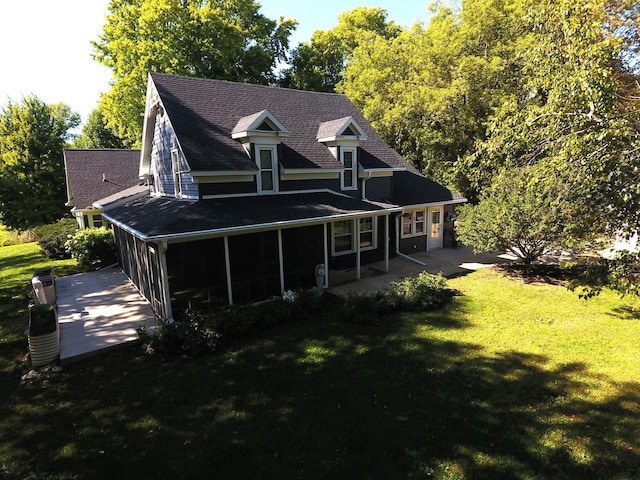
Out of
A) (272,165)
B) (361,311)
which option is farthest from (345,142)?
(361,311)

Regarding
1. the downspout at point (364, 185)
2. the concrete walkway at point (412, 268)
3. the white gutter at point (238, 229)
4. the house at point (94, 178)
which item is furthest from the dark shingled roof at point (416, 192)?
the house at point (94, 178)

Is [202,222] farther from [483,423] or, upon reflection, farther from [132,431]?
[483,423]

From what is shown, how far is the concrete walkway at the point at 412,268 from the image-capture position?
13.3 meters

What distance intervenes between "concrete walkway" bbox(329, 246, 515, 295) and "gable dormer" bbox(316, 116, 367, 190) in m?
4.04

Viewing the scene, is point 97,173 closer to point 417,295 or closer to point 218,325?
point 218,325

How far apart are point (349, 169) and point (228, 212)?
6838mm

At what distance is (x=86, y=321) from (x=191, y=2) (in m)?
28.0

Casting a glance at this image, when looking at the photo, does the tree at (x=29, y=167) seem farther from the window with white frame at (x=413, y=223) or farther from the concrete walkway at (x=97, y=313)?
the window with white frame at (x=413, y=223)

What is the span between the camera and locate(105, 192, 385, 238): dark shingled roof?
1018 centimetres

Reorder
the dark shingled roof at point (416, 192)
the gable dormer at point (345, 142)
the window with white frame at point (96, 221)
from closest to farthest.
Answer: the gable dormer at point (345, 142)
the dark shingled roof at point (416, 192)
the window with white frame at point (96, 221)

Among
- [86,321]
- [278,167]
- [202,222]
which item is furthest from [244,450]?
[278,167]

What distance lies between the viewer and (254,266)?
11602mm

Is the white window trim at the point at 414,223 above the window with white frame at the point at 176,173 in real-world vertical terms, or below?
below

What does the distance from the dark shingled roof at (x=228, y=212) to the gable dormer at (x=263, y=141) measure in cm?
71
